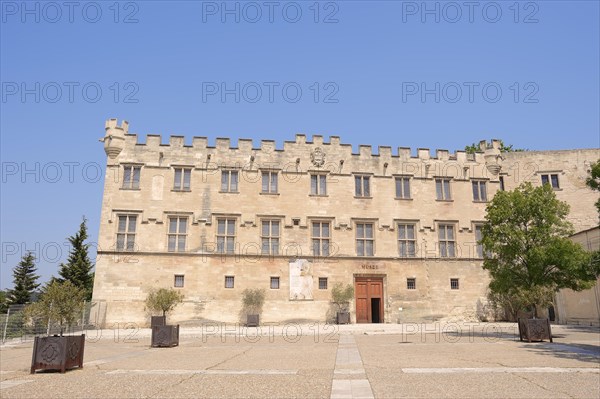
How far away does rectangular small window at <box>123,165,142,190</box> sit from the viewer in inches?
1148

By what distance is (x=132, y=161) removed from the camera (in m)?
29.4

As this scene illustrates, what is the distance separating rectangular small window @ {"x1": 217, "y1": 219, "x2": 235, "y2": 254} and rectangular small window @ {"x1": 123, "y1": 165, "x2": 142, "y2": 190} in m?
5.86

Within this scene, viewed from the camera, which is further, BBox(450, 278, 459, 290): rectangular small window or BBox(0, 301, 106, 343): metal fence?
BBox(450, 278, 459, 290): rectangular small window

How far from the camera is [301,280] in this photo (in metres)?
29.1

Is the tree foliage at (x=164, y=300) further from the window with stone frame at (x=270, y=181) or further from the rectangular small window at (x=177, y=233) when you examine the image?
the window with stone frame at (x=270, y=181)

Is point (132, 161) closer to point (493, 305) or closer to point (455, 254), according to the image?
point (455, 254)

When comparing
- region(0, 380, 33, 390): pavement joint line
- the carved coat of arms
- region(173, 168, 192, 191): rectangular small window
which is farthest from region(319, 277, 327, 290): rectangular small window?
region(0, 380, 33, 390): pavement joint line

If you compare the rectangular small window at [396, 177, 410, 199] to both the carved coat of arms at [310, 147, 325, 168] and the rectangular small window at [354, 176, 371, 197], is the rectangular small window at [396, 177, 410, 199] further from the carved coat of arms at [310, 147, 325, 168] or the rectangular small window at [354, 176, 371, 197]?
the carved coat of arms at [310, 147, 325, 168]

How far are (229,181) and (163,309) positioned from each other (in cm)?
939

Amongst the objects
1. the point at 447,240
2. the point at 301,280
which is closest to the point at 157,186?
the point at 301,280

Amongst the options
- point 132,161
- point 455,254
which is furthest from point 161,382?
point 455,254

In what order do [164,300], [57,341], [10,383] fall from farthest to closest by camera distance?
[164,300], [57,341], [10,383]

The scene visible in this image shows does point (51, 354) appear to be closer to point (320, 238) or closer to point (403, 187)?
point (320, 238)

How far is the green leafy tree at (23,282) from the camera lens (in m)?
40.9
